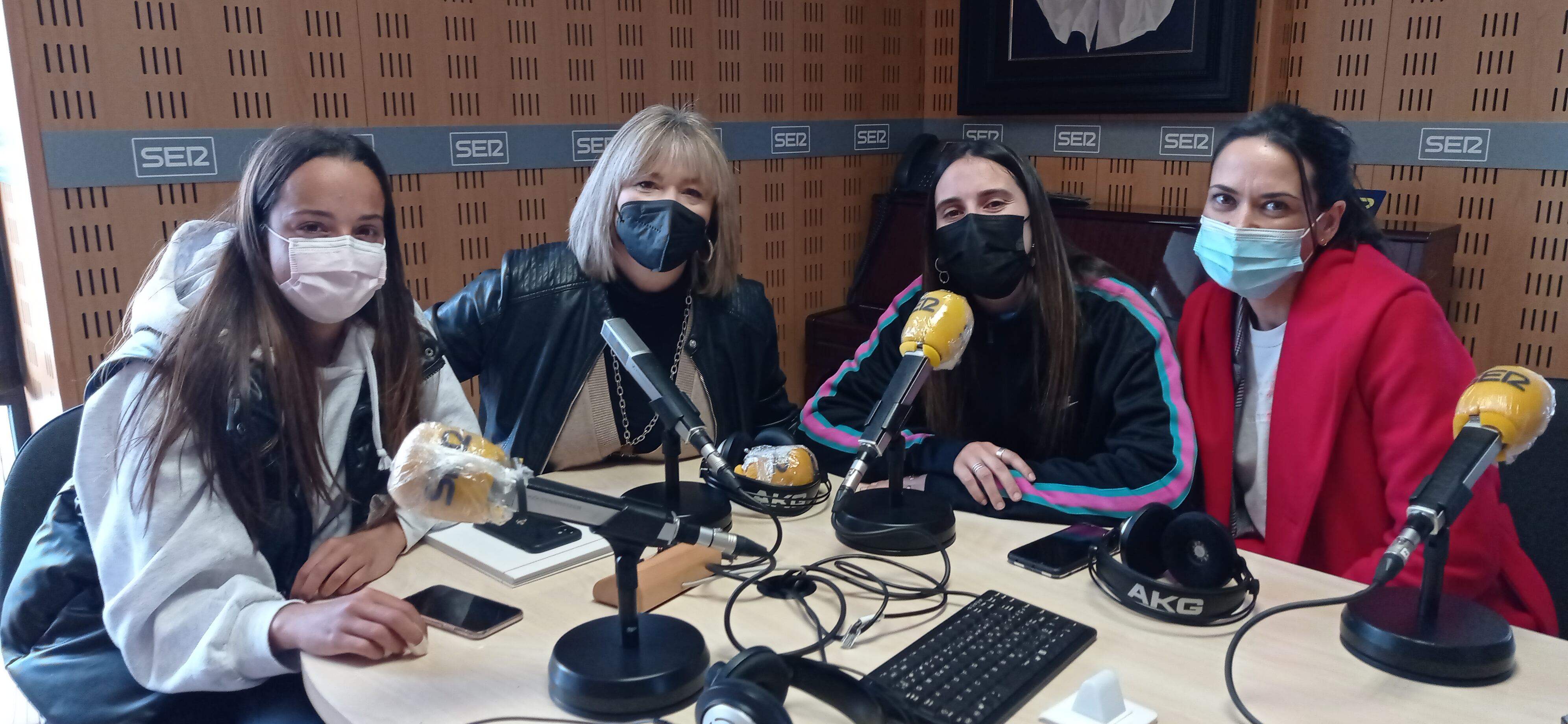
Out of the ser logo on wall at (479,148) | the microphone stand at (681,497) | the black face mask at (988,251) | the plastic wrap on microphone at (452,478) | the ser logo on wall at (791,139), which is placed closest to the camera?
the plastic wrap on microphone at (452,478)

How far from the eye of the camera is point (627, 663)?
1111 millimetres

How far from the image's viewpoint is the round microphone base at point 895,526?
1.50 m

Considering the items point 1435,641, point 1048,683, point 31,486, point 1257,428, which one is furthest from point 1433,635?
point 31,486

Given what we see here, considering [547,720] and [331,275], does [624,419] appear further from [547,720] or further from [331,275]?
[547,720]

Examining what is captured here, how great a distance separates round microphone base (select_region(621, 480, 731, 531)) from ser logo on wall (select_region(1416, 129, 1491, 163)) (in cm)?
246

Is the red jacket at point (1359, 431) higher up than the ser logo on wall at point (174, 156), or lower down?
lower down

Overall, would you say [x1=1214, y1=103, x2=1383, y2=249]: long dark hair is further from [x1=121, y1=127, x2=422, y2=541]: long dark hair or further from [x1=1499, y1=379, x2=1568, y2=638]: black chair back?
[x1=121, y1=127, x2=422, y2=541]: long dark hair

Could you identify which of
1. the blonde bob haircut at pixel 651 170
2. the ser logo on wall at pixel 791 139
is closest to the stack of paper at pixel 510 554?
the blonde bob haircut at pixel 651 170

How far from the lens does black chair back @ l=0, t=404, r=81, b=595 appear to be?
1.52 m

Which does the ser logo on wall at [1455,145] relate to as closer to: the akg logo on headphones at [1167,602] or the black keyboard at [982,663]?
the akg logo on headphones at [1167,602]

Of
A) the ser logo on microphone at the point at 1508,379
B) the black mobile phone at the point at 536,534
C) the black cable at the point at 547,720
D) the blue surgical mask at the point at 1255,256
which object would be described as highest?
the blue surgical mask at the point at 1255,256

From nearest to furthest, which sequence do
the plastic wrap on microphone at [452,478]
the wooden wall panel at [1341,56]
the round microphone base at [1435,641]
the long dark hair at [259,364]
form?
1. the plastic wrap on microphone at [452,478]
2. the round microphone base at [1435,641]
3. the long dark hair at [259,364]
4. the wooden wall panel at [1341,56]

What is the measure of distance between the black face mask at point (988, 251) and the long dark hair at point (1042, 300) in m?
0.04

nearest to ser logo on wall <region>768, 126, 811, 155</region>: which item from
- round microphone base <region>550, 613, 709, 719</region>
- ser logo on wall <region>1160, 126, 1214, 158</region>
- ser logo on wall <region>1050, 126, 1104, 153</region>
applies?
ser logo on wall <region>1050, 126, 1104, 153</region>
